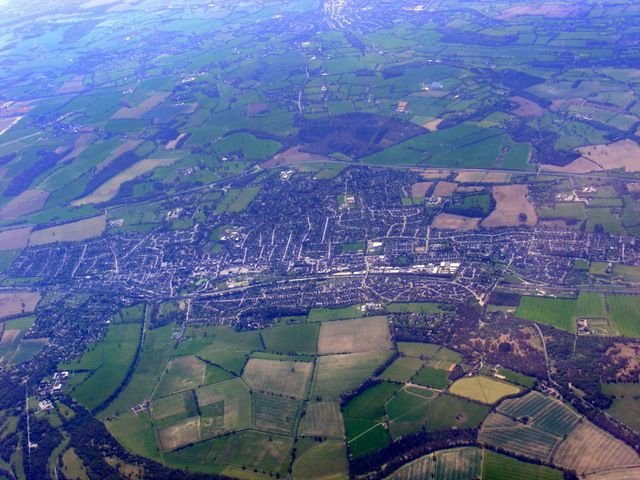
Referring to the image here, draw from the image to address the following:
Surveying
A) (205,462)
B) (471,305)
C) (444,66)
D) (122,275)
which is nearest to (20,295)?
(122,275)

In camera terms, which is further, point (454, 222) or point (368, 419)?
point (454, 222)

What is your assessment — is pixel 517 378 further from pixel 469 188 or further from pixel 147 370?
pixel 147 370

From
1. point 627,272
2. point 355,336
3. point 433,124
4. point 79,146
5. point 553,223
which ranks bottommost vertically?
point 355,336

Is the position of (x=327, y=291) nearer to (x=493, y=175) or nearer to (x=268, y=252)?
(x=268, y=252)

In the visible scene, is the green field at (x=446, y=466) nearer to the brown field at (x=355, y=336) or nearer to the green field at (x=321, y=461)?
the green field at (x=321, y=461)

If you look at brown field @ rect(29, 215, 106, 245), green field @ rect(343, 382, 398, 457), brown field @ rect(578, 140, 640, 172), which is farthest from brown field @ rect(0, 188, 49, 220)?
brown field @ rect(578, 140, 640, 172)

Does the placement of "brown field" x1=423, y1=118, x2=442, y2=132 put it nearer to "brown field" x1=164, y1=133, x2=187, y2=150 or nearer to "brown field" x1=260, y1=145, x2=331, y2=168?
"brown field" x1=260, y1=145, x2=331, y2=168

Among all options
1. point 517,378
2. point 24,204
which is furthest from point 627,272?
point 24,204
